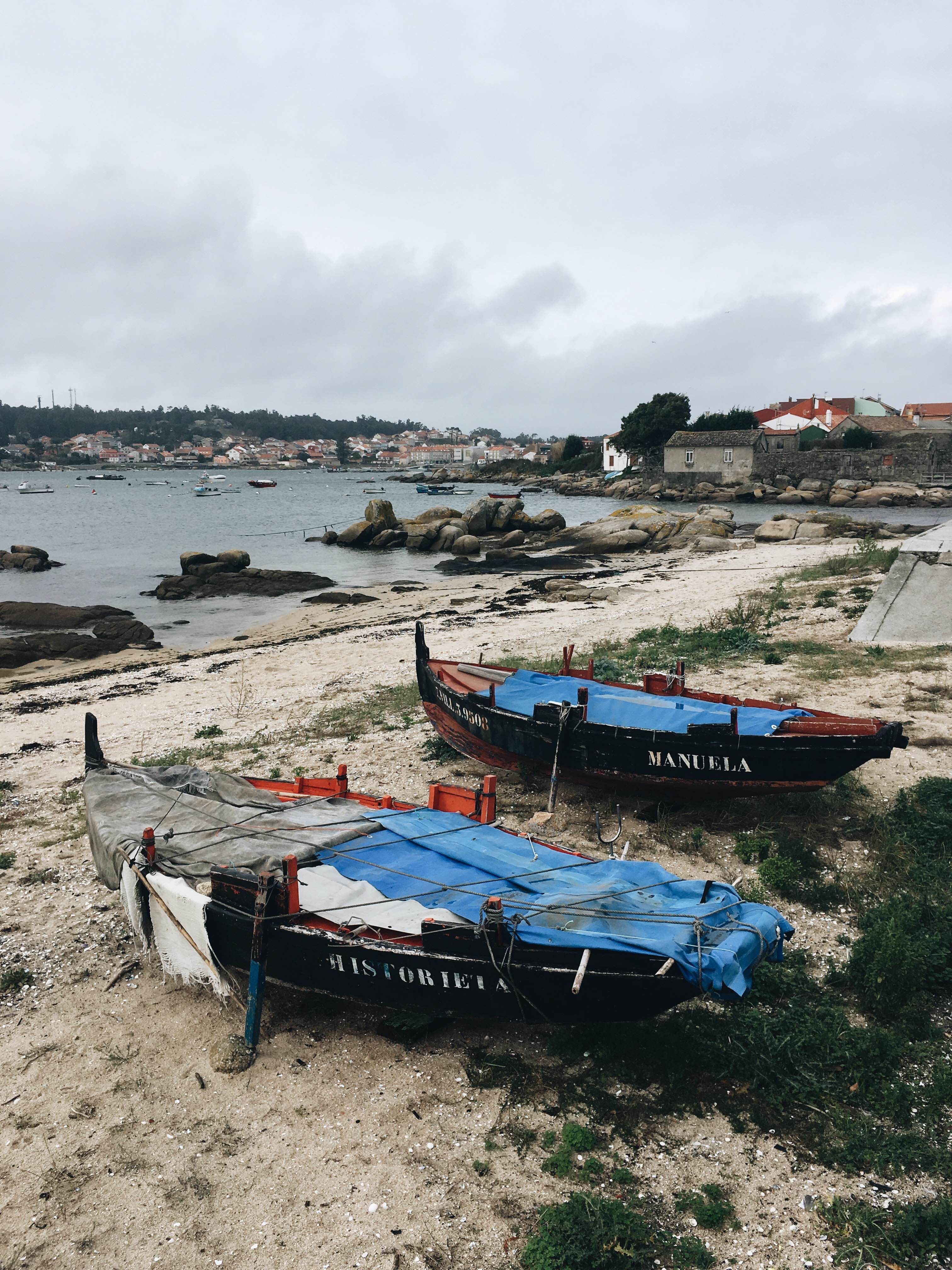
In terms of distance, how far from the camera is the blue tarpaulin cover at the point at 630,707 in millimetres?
9539

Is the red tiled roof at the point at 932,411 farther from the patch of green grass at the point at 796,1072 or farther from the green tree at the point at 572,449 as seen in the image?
the patch of green grass at the point at 796,1072

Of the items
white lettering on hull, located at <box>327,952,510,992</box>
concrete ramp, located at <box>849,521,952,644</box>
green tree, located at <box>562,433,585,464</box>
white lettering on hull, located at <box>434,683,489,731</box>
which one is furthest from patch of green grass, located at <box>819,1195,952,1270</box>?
green tree, located at <box>562,433,585,464</box>

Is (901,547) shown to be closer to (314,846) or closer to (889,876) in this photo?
(889,876)

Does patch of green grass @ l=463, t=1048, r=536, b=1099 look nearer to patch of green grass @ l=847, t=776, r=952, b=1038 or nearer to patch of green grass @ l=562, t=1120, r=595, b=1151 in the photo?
patch of green grass @ l=562, t=1120, r=595, b=1151

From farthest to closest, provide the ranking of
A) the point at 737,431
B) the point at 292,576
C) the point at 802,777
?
the point at 737,431
the point at 292,576
the point at 802,777

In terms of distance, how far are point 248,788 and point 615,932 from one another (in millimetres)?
4907

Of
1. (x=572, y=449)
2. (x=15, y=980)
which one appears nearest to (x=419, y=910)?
(x=15, y=980)

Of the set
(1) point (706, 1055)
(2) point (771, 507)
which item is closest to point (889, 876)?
(1) point (706, 1055)

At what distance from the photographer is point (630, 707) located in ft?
34.3

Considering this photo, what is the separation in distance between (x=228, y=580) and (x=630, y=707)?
99.1 feet

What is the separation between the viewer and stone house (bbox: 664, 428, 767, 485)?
82.8 m

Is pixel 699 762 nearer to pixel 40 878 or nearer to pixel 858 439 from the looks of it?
pixel 40 878

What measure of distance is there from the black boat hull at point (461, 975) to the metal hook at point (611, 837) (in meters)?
3.08

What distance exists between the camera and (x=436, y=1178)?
5043 mm
